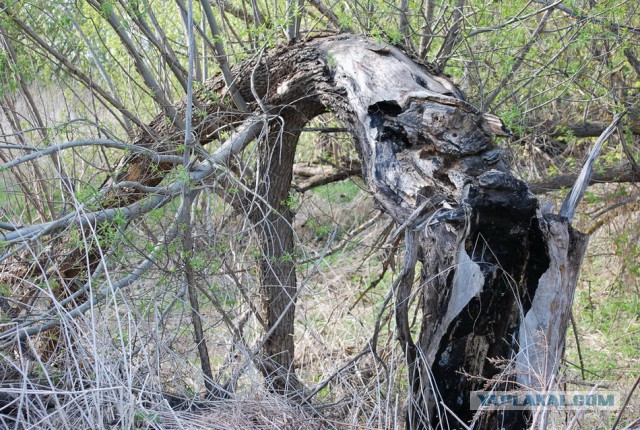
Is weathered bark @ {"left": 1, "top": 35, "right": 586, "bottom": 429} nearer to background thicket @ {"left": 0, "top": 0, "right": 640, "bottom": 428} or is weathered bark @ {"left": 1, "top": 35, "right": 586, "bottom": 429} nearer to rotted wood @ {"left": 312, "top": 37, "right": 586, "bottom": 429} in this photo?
rotted wood @ {"left": 312, "top": 37, "right": 586, "bottom": 429}

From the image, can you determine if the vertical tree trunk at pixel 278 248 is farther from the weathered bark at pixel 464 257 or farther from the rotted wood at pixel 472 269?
the rotted wood at pixel 472 269

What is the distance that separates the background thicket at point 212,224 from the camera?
2.66 m

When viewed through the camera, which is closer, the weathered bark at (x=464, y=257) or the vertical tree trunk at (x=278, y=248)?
the weathered bark at (x=464, y=257)

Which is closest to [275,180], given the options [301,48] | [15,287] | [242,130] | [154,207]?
[242,130]

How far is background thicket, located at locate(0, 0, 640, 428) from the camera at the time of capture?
8.74ft

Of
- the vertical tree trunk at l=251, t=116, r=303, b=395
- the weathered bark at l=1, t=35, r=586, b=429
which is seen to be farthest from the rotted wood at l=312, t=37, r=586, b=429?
the vertical tree trunk at l=251, t=116, r=303, b=395

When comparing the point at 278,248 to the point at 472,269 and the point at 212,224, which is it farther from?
the point at 472,269

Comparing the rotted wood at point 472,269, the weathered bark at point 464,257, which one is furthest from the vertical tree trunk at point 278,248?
the rotted wood at point 472,269

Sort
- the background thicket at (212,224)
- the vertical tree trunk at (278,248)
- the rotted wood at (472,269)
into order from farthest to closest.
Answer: the vertical tree trunk at (278,248) → the background thicket at (212,224) → the rotted wood at (472,269)

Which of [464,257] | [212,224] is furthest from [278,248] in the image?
[464,257]

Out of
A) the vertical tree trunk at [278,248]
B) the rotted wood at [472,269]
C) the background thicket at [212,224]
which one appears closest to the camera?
the rotted wood at [472,269]

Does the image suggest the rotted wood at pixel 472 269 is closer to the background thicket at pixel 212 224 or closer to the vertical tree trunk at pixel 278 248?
the background thicket at pixel 212 224

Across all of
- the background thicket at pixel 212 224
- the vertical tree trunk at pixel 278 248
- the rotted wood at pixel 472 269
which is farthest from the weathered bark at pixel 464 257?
the vertical tree trunk at pixel 278 248

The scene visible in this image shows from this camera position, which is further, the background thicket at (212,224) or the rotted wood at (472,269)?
the background thicket at (212,224)
